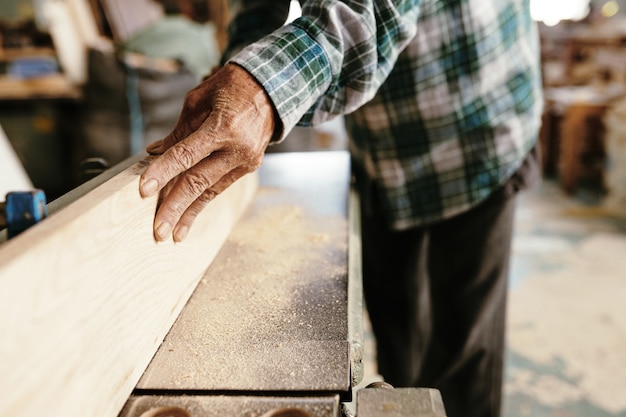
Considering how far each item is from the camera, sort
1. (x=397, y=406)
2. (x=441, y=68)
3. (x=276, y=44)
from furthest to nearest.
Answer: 1. (x=441, y=68)
2. (x=276, y=44)
3. (x=397, y=406)

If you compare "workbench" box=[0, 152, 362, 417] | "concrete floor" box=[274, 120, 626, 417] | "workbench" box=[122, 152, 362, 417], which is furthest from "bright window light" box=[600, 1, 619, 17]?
"workbench" box=[0, 152, 362, 417]

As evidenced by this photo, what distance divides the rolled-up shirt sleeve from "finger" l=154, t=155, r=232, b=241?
146mm

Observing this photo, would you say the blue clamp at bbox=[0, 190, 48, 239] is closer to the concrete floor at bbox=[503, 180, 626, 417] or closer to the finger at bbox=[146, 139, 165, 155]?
the finger at bbox=[146, 139, 165, 155]

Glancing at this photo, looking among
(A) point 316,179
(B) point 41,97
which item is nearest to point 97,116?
(B) point 41,97

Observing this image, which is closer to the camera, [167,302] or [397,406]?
[397,406]

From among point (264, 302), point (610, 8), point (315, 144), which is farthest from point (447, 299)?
point (610, 8)

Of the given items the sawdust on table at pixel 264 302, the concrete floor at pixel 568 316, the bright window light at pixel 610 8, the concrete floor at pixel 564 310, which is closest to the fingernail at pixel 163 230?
the sawdust on table at pixel 264 302

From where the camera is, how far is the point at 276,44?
2.93 ft

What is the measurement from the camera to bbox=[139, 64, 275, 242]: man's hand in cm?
80

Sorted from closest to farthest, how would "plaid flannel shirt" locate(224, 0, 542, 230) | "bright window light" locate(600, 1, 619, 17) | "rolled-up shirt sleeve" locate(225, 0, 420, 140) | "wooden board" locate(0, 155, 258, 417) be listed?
"wooden board" locate(0, 155, 258, 417) < "rolled-up shirt sleeve" locate(225, 0, 420, 140) < "plaid flannel shirt" locate(224, 0, 542, 230) < "bright window light" locate(600, 1, 619, 17)

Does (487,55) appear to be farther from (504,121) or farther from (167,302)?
(167,302)

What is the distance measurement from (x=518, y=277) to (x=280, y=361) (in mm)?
2680

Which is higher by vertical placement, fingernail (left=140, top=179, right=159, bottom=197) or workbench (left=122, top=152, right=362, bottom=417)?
fingernail (left=140, top=179, right=159, bottom=197)

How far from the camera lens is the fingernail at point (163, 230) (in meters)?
0.82
